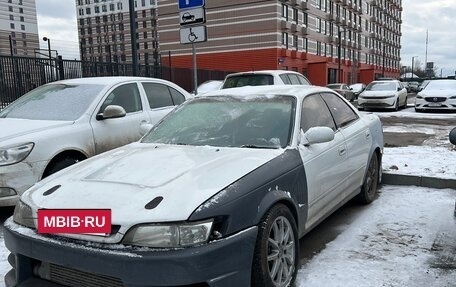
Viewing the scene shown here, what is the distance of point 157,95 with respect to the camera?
6.46m

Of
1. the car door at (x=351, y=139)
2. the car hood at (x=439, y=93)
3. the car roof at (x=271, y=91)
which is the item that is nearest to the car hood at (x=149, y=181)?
the car roof at (x=271, y=91)

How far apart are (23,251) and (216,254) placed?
1203 millimetres

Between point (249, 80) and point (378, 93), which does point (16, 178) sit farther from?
point (378, 93)

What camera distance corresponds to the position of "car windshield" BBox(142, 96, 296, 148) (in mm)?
3545

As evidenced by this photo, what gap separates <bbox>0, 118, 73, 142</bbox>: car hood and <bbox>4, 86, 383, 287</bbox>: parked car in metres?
1.49

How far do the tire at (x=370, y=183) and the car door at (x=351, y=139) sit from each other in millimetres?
206

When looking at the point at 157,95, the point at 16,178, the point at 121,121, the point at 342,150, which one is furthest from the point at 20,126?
the point at 342,150

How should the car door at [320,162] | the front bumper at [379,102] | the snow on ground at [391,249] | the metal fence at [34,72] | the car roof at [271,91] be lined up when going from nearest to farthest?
the snow on ground at [391,249] < the car door at [320,162] < the car roof at [271,91] < the metal fence at [34,72] < the front bumper at [379,102]

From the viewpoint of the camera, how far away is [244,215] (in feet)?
8.56

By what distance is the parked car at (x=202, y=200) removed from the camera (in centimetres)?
238

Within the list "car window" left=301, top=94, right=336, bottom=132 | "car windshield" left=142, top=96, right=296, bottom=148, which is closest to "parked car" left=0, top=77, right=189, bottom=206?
"car windshield" left=142, top=96, right=296, bottom=148

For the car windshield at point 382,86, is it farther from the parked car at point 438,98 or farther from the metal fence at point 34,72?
the metal fence at point 34,72

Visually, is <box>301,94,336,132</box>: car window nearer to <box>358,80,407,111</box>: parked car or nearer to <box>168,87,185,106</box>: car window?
<box>168,87,185,106</box>: car window

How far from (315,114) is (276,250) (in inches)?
63.7
